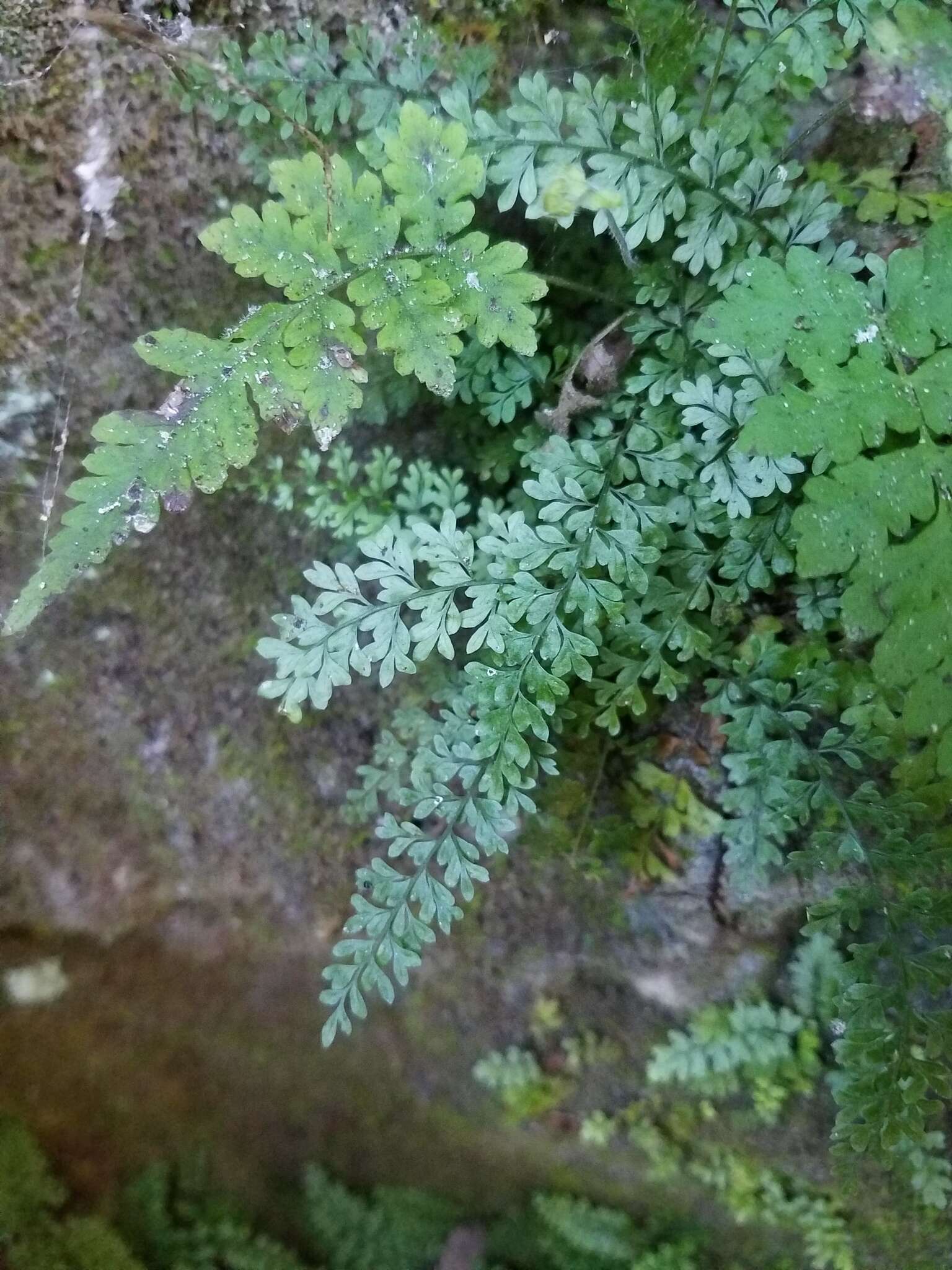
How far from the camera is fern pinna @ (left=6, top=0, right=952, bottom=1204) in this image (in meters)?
1.46

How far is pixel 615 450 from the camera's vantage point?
1.80m

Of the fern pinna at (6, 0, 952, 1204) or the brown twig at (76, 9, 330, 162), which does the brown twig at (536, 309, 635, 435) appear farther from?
the brown twig at (76, 9, 330, 162)

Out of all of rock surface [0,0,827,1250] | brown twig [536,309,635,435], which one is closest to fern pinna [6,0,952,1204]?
brown twig [536,309,635,435]

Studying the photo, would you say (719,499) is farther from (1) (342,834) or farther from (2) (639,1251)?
(2) (639,1251)

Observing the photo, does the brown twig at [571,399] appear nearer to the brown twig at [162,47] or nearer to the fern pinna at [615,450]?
the fern pinna at [615,450]

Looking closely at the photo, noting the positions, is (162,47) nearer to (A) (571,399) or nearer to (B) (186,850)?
(A) (571,399)

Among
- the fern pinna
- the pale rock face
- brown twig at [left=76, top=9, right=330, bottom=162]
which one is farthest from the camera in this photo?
the pale rock face

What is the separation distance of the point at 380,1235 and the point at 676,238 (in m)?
3.17

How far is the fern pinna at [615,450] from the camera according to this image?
57.5 inches

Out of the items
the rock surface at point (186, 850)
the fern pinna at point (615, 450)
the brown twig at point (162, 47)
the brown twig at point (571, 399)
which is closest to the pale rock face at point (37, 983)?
the rock surface at point (186, 850)

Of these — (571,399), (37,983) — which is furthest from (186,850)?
(571,399)

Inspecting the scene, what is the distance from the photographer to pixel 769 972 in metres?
2.46

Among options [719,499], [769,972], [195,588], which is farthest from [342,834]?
[719,499]

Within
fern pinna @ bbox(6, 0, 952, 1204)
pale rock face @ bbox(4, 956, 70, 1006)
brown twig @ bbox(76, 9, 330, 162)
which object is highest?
brown twig @ bbox(76, 9, 330, 162)
